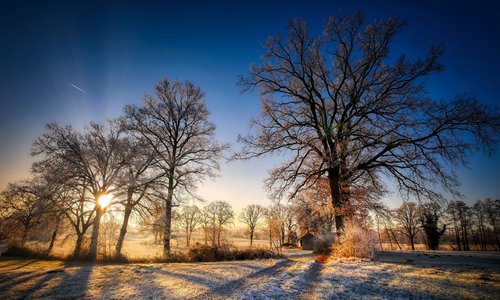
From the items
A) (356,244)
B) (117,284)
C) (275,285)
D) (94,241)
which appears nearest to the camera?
(275,285)

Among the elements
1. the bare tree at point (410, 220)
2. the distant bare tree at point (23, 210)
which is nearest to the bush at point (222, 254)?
the distant bare tree at point (23, 210)

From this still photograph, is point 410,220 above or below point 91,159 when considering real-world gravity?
below

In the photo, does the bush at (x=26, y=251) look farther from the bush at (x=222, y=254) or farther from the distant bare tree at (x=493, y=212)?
the distant bare tree at (x=493, y=212)


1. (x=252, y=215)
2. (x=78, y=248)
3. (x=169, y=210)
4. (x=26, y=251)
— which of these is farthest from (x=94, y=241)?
(x=252, y=215)

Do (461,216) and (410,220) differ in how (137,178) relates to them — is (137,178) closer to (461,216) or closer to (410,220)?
(410,220)

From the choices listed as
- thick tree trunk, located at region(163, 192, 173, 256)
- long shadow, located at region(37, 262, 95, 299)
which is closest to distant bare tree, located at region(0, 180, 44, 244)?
thick tree trunk, located at region(163, 192, 173, 256)

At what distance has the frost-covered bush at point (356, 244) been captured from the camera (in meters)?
8.29

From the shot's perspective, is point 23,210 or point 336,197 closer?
point 336,197

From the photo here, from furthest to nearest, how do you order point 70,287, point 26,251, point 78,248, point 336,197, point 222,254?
point 26,251 < point 78,248 < point 336,197 < point 222,254 < point 70,287

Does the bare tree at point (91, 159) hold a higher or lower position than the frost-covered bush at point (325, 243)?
higher

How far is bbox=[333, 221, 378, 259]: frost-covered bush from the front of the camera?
8289 mm

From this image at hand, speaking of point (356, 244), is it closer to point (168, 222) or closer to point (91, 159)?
point (168, 222)

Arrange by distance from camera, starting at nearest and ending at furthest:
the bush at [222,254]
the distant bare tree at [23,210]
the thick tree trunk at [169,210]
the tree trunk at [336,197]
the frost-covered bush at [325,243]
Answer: the tree trunk at [336,197] → the bush at [222,254] → the frost-covered bush at [325,243] → the distant bare tree at [23,210] → the thick tree trunk at [169,210]

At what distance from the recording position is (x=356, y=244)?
330 inches
